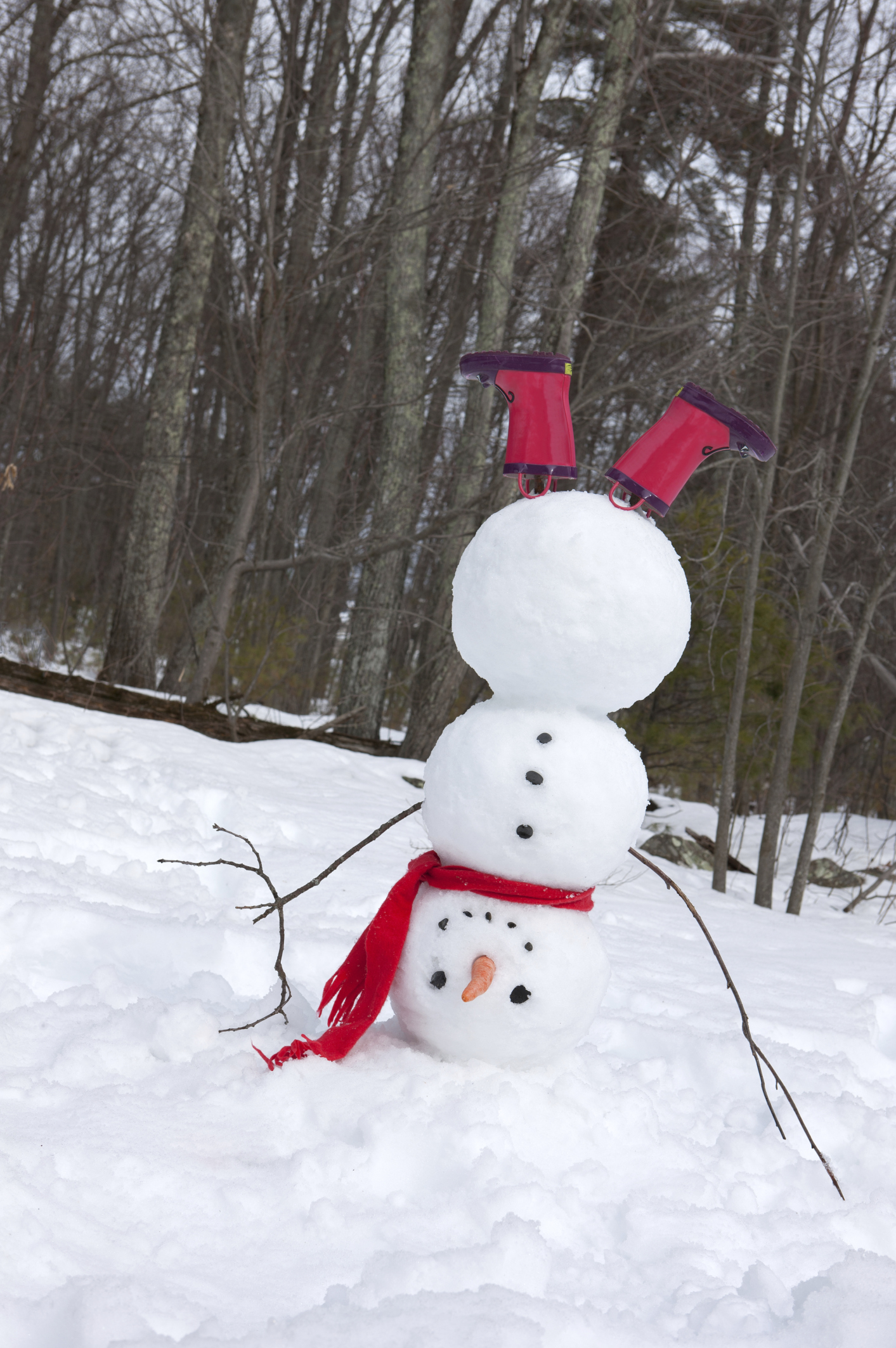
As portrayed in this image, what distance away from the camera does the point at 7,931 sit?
7.22 feet

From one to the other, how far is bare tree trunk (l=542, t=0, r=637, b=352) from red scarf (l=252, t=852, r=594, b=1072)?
4.84 meters

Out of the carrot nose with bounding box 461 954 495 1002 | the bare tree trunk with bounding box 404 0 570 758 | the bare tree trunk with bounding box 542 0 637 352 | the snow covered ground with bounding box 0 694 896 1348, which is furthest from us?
the bare tree trunk with bounding box 404 0 570 758

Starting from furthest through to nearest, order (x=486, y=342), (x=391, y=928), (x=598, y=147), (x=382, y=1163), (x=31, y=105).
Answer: (x=31, y=105) → (x=486, y=342) → (x=598, y=147) → (x=391, y=928) → (x=382, y=1163)

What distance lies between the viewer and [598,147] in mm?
5965

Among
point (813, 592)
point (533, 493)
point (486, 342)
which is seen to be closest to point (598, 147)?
point (486, 342)

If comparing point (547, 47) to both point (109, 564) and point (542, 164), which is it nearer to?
point (542, 164)

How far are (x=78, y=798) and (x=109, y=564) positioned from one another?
1179cm

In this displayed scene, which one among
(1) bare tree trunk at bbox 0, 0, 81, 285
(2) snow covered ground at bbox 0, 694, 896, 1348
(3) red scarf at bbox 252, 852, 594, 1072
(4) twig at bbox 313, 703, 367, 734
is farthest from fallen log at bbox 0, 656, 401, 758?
(1) bare tree trunk at bbox 0, 0, 81, 285

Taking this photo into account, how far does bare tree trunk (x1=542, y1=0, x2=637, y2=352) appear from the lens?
601 centimetres

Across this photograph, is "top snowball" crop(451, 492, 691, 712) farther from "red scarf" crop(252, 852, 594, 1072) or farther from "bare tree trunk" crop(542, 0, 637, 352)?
"bare tree trunk" crop(542, 0, 637, 352)

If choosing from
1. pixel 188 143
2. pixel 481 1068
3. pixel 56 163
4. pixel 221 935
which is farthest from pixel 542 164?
pixel 56 163

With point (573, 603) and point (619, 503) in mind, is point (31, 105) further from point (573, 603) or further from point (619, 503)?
point (573, 603)

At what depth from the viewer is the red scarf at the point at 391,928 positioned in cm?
173

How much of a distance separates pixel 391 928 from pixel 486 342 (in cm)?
564
